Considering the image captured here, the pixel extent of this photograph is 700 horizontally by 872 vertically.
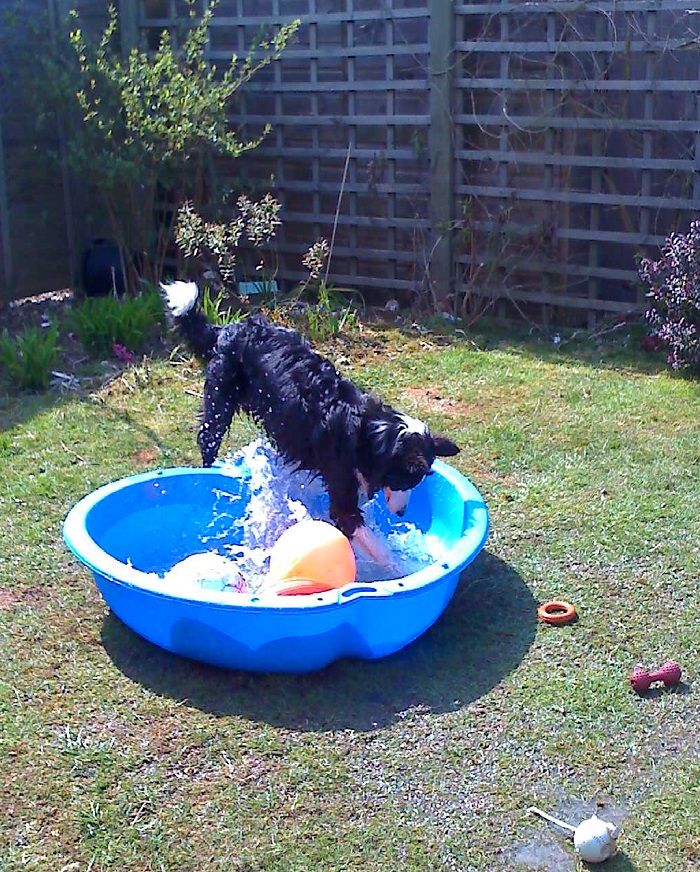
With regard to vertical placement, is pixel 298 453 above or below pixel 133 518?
above

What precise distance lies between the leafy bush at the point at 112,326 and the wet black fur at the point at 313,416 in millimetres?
2111

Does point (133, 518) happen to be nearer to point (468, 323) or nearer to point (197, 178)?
point (468, 323)

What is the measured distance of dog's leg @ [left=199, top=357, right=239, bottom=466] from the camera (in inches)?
168

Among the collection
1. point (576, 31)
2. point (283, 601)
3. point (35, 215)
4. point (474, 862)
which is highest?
point (576, 31)

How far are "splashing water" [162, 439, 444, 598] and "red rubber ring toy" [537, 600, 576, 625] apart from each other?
→ 1.63ft

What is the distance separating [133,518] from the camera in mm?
4020

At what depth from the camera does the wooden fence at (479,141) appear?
21.3 ft

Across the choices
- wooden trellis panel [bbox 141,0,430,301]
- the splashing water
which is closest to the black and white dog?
the splashing water

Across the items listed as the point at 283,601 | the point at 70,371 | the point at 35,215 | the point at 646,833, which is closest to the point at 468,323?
the point at 70,371

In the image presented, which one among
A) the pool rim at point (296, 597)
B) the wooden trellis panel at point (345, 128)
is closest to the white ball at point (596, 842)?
the pool rim at point (296, 597)

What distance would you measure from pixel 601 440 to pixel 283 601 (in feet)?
8.09

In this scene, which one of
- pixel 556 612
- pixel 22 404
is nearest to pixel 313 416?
pixel 556 612

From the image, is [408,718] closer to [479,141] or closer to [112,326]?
[112,326]

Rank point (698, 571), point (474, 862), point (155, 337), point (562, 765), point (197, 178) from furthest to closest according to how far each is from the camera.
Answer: point (197, 178) < point (155, 337) < point (698, 571) < point (562, 765) < point (474, 862)
